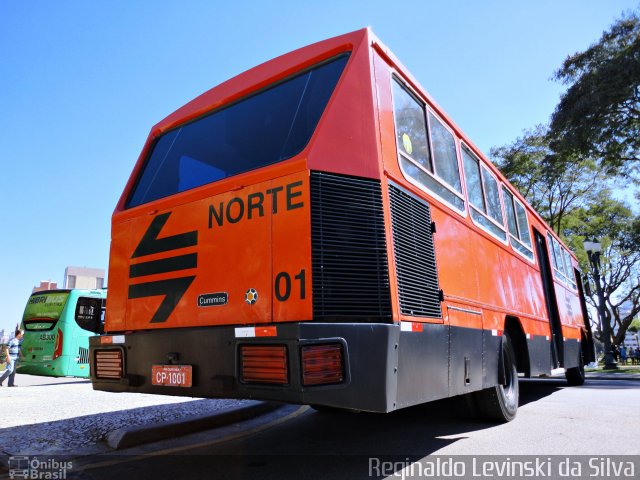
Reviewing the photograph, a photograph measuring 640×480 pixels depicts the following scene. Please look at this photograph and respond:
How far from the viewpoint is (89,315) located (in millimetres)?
12867

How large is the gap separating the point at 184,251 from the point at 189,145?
3.85 ft

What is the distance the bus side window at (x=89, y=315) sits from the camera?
12570 mm

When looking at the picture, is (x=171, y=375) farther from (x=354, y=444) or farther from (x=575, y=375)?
(x=575, y=375)

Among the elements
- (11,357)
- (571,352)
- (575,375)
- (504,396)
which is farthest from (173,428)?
(575,375)

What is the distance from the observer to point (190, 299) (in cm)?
347

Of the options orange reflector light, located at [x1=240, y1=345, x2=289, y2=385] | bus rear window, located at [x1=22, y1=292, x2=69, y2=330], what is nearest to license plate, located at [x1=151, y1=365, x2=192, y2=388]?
orange reflector light, located at [x1=240, y1=345, x2=289, y2=385]

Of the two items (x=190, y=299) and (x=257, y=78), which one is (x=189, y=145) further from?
(x=190, y=299)

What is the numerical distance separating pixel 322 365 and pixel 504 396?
3.41m

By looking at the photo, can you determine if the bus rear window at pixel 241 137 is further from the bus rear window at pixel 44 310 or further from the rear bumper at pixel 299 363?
the bus rear window at pixel 44 310

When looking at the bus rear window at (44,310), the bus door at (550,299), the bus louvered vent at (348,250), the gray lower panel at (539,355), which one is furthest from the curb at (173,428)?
the bus rear window at (44,310)

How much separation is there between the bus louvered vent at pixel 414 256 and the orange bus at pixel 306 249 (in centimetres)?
2

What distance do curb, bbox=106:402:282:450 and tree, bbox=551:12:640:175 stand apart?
17.1m

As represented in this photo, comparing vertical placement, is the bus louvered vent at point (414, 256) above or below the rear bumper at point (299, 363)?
above

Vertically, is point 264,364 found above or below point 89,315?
below
